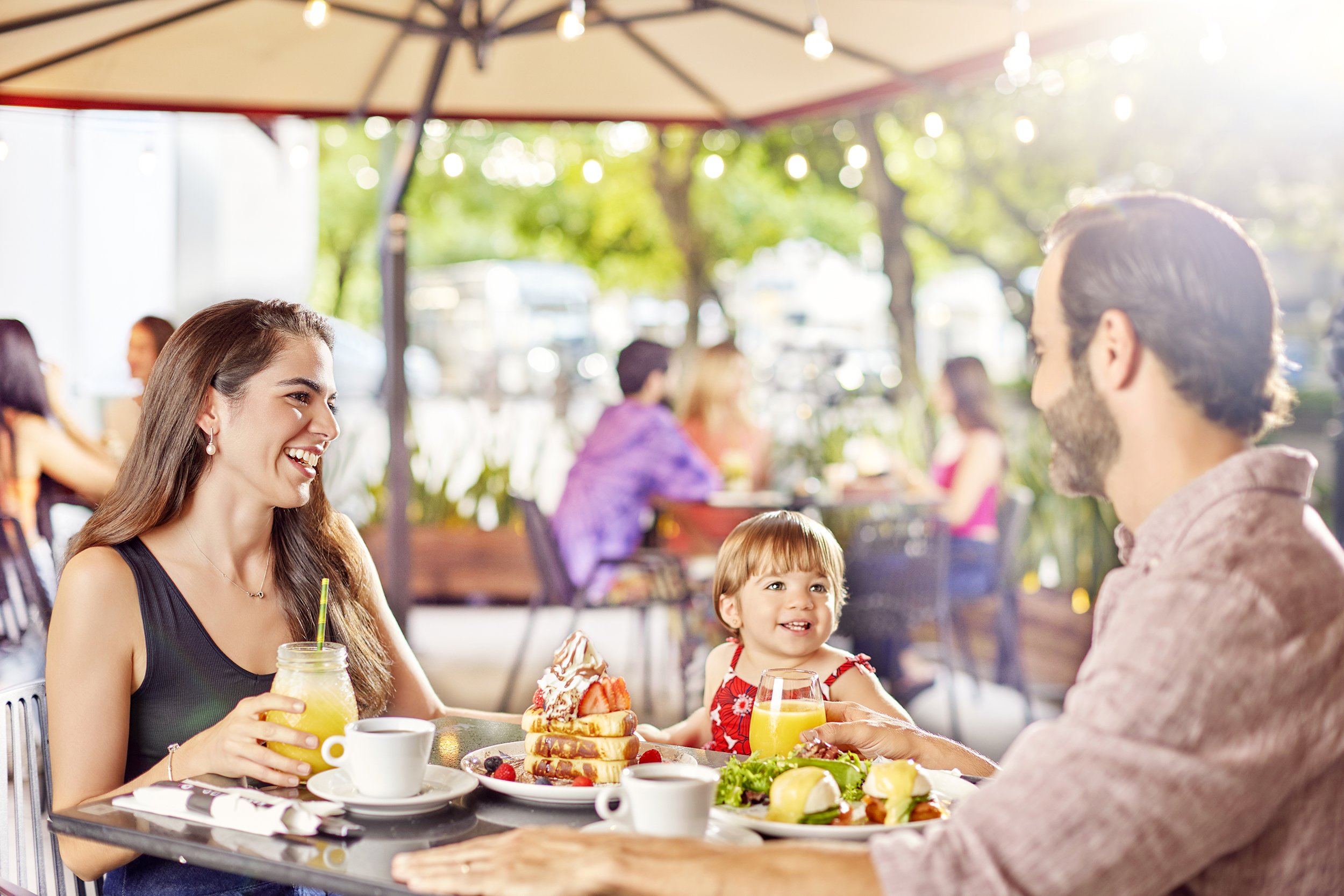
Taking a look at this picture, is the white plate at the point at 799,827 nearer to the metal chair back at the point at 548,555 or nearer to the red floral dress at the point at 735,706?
the red floral dress at the point at 735,706

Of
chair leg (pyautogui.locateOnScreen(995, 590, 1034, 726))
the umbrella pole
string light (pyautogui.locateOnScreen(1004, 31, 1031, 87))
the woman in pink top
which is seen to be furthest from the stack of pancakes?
chair leg (pyautogui.locateOnScreen(995, 590, 1034, 726))

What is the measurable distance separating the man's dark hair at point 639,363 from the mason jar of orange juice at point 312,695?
4253 millimetres

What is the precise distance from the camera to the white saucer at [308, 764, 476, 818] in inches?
66.8

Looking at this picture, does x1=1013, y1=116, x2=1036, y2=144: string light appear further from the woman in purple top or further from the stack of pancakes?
the stack of pancakes

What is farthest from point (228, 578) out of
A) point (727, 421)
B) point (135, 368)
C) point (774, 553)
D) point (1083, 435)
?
point (727, 421)

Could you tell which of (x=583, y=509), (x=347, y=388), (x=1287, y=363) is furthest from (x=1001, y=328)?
(x=1287, y=363)

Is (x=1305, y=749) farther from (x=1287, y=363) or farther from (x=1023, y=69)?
(x=1023, y=69)

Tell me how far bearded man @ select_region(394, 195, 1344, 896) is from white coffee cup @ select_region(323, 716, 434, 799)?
184 millimetres

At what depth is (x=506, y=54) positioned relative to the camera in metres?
5.04

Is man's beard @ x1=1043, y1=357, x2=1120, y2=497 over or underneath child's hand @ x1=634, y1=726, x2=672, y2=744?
over

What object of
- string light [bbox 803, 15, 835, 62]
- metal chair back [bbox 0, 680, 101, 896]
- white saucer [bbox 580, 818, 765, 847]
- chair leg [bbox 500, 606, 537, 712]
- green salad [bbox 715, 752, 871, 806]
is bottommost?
chair leg [bbox 500, 606, 537, 712]

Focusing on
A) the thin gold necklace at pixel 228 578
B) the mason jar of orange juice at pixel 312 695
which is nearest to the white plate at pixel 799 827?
the mason jar of orange juice at pixel 312 695

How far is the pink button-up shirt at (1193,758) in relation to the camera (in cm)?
133

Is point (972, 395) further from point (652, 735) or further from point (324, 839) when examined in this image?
point (324, 839)
